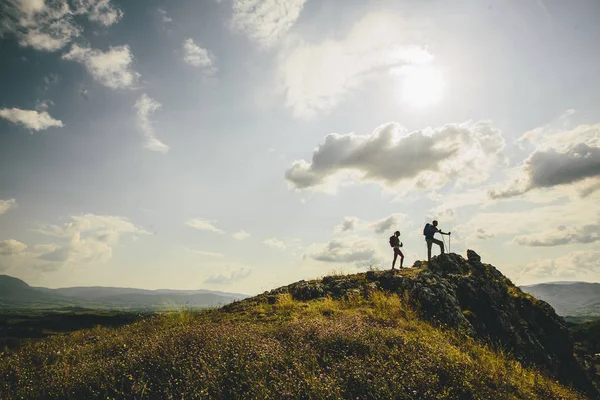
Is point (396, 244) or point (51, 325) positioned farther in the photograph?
point (51, 325)

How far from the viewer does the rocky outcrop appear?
10246mm

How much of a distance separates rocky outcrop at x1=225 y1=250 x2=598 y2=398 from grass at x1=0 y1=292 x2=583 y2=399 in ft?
10.00

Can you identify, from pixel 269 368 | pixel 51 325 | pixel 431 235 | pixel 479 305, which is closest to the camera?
pixel 269 368

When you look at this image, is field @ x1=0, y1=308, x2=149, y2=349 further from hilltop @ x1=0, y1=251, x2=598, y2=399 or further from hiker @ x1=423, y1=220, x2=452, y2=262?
hiker @ x1=423, y1=220, x2=452, y2=262

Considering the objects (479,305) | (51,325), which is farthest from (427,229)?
(51,325)

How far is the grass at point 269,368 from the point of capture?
4.61 metres

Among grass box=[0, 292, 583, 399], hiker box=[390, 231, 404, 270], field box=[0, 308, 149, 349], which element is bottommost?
field box=[0, 308, 149, 349]

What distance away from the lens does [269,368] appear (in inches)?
201

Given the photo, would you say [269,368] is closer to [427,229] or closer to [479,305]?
[479,305]

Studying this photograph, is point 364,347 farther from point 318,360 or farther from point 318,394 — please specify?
point 318,394

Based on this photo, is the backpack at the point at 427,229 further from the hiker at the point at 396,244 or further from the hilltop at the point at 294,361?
the hilltop at the point at 294,361

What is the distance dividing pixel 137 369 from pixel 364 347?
4142 mm

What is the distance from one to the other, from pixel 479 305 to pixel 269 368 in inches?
388

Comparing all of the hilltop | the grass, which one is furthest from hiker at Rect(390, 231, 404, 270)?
the grass
